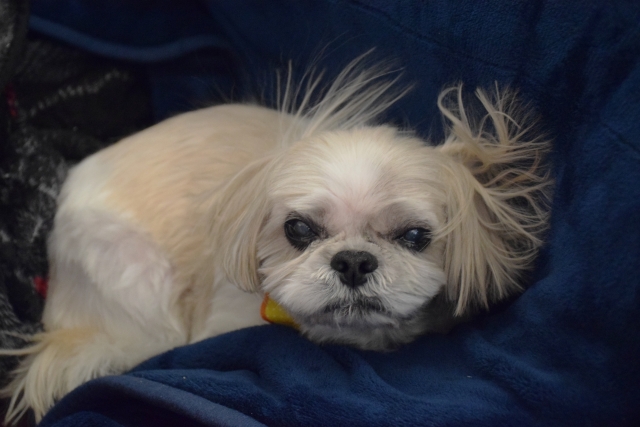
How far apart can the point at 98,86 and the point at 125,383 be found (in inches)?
38.7

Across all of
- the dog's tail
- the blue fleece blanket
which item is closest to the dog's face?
the blue fleece blanket

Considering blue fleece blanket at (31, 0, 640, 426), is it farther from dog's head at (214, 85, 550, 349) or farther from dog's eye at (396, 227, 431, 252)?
dog's eye at (396, 227, 431, 252)

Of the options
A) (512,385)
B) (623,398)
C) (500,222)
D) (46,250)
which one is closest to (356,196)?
(500,222)

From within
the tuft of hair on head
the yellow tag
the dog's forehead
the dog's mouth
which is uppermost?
the tuft of hair on head

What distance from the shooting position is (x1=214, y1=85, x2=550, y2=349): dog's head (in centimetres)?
96

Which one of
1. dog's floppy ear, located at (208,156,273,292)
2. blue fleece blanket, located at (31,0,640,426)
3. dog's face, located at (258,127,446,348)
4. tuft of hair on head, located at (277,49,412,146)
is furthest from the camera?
tuft of hair on head, located at (277,49,412,146)

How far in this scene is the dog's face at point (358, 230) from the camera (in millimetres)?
953

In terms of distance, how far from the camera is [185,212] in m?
1.35

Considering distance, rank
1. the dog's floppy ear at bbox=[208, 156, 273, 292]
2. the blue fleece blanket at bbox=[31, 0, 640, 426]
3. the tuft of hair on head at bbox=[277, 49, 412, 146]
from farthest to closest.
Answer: the tuft of hair on head at bbox=[277, 49, 412, 146] < the dog's floppy ear at bbox=[208, 156, 273, 292] < the blue fleece blanket at bbox=[31, 0, 640, 426]

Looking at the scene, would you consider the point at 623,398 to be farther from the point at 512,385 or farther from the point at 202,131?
the point at 202,131

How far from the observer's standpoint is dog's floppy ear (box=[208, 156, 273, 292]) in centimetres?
112

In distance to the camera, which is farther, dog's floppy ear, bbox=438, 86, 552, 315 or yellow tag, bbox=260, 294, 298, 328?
yellow tag, bbox=260, 294, 298, 328

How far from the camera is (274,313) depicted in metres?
1.17

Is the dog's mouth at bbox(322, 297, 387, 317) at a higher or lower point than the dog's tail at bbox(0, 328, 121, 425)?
higher
